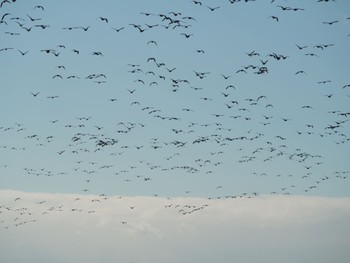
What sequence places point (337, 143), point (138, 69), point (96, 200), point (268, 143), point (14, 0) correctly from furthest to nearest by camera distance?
point (96, 200)
point (268, 143)
point (337, 143)
point (138, 69)
point (14, 0)

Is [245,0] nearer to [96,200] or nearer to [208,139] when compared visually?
[208,139]

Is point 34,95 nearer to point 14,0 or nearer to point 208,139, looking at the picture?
point 14,0

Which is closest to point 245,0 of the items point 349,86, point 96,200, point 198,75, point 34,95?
point 198,75

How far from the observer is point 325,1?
44.0 meters

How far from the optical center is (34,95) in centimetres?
5325

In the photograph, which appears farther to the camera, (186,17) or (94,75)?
(94,75)

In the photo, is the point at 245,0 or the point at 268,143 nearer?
the point at 245,0

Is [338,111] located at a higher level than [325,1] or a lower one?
lower

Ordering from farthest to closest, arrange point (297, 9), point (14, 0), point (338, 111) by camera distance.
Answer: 1. point (338, 111)
2. point (297, 9)
3. point (14, 0)

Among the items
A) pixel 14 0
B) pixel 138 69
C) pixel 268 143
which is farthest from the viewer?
pixel 268 143

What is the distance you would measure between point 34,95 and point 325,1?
30.7 metres

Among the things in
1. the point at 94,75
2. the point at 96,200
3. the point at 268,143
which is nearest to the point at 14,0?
the point at 94,75

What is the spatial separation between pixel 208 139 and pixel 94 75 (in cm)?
1821

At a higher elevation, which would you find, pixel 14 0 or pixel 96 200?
pixel 14 0
